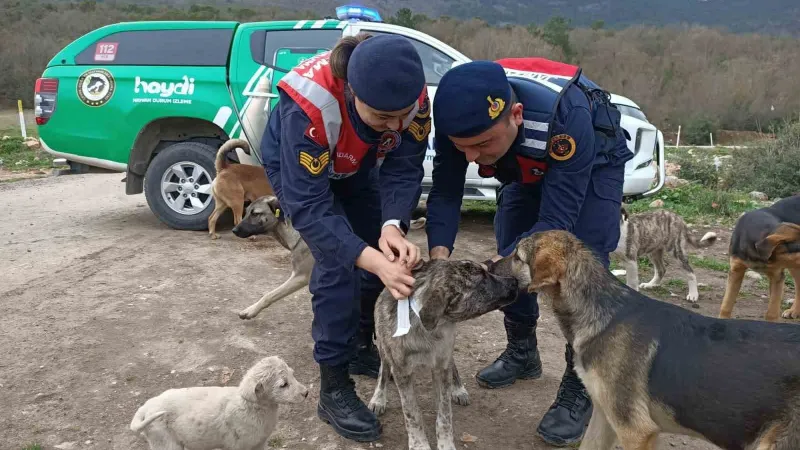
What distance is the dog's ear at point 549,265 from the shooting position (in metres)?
3.20

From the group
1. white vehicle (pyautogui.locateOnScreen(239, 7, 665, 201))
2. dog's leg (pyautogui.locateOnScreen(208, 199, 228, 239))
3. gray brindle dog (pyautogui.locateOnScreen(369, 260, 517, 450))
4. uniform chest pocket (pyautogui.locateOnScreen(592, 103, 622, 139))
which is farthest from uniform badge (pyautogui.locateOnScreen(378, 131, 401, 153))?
dog's leg (pyautogui.locateOnScreen(208, 199, 228, 239))

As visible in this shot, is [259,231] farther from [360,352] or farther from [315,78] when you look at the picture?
[315,78]

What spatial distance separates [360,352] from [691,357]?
2.37 m

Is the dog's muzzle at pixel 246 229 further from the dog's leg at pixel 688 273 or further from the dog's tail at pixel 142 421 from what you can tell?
the dog's leg at pixel 688 273

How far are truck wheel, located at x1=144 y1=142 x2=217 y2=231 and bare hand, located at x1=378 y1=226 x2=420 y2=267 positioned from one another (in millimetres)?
5331

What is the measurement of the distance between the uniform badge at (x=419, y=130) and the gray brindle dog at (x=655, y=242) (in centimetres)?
365

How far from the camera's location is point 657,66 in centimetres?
5878

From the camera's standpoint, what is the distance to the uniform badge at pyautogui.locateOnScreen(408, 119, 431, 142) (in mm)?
3623

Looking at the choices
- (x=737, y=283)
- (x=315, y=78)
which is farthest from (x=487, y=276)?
(x=737, y=283)

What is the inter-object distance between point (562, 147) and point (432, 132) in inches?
161

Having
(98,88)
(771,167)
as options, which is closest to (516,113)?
(98,88)

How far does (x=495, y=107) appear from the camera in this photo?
320cm

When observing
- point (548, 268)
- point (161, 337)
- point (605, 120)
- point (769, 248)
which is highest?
point (605, 120)

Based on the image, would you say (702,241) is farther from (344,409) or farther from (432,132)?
(344,409)
